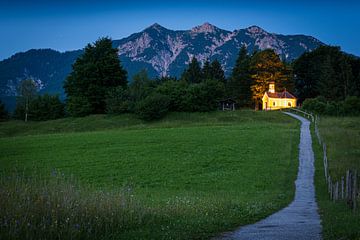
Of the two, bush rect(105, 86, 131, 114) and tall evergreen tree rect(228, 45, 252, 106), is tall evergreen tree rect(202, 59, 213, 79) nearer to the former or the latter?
tall evergreen tree rect(228, 45, 252, 106)

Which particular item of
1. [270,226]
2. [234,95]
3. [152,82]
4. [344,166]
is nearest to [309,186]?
[344,166]

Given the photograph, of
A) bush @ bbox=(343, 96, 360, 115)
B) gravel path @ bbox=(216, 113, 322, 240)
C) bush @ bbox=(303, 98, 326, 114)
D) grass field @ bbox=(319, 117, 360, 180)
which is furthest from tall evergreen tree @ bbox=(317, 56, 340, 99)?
gravel path @ bbox=(216, 113, 322, 240)

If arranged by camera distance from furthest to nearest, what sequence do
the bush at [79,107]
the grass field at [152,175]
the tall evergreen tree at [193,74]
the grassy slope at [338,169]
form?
the tall evergreen tree at [193,74] < the bush at [79,107] < the grassy slope at [338,169] < the grass field at [152,175]

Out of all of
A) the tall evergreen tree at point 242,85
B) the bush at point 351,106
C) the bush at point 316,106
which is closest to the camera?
the bush at point 351,106

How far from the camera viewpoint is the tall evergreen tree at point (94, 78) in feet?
288

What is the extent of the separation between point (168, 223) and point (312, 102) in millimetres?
79191

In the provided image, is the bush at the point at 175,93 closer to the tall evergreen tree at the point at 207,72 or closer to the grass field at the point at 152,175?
the grass field at the point at 152,175

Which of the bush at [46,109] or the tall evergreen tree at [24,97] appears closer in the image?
the bush at [46,109]

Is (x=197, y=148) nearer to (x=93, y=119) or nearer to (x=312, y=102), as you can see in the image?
(x=93, y=119)

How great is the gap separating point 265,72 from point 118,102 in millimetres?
43514

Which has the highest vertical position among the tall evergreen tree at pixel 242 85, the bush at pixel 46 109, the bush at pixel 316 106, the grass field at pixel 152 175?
the tall evergreen tree at pixel 242 85

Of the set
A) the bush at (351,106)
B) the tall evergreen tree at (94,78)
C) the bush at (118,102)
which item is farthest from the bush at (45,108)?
the bush at (351,106)

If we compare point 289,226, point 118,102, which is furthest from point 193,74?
point 289,226

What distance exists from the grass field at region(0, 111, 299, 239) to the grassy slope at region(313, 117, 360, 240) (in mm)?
2229
